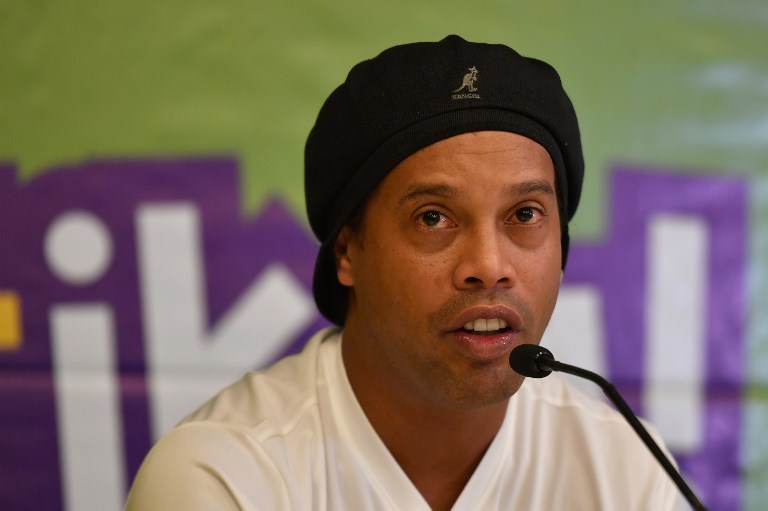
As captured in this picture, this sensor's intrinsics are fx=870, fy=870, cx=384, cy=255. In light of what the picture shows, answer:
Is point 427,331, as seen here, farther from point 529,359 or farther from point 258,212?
point 258,212

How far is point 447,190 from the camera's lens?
1144 mm

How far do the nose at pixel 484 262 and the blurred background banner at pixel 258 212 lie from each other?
872 millimetres

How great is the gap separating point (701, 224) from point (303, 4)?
40.3 inches

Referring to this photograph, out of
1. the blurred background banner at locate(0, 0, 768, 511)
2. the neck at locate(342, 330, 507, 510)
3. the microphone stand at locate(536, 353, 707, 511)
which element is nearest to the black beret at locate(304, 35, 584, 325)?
the neck at locate(342, 330, 507, 510)

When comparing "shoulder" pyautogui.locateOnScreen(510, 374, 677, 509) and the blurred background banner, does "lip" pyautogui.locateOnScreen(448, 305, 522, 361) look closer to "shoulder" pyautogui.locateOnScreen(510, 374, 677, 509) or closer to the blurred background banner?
"shoulder" pyautogui.locateOnScreen(510, 374, 677, 509)

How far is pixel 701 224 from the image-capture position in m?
1.95

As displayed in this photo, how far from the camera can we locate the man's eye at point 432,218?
1163mm

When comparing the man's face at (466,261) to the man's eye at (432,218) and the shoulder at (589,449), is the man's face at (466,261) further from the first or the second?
the shoulder at (589,449)

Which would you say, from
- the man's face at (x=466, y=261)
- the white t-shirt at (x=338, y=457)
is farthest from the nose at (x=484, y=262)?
the white t-shirt at (x=338, y=457)

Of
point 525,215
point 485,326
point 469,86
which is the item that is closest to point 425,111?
point 469,86

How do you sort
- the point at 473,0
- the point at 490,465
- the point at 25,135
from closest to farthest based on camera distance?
the point at 490,465 < the point at 473,0 < the point at 25,135

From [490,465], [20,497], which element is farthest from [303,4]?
[20,497]

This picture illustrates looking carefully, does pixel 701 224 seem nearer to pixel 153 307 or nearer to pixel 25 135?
pixel 153 307

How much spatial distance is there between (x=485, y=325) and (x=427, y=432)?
241 millimetres
